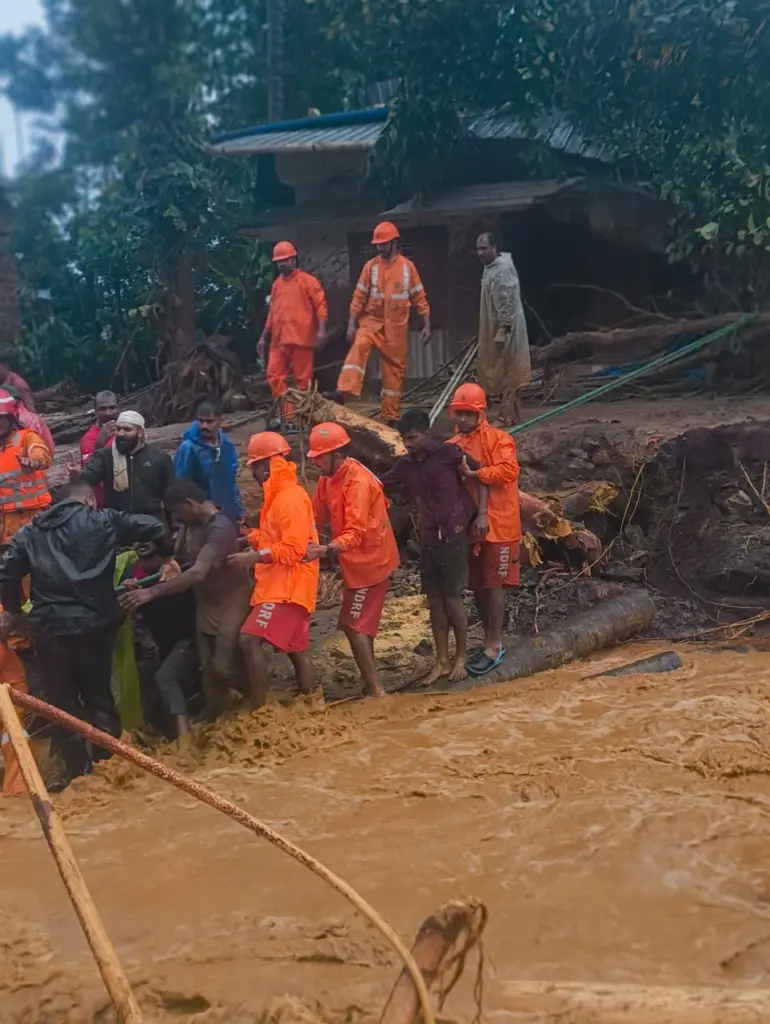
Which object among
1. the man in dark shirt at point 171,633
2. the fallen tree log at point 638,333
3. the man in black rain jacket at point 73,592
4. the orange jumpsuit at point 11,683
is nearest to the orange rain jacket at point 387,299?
the fallen tree log at point 638,333

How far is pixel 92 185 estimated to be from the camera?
18328 mm

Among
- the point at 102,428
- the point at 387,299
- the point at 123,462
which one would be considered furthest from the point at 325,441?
the point at 387,299

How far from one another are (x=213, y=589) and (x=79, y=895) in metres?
3.45

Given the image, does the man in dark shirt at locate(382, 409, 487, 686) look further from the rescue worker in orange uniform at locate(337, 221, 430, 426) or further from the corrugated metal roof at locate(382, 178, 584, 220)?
the corrugated metal roof at locate(382, 178, 584, 220)

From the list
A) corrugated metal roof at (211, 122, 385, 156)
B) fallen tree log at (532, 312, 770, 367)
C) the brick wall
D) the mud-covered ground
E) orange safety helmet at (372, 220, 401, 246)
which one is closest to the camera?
the mud-covered ground

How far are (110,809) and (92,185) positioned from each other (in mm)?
15276

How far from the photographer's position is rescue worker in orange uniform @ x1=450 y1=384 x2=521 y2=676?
264 inches

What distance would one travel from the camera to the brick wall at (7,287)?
1644 cm

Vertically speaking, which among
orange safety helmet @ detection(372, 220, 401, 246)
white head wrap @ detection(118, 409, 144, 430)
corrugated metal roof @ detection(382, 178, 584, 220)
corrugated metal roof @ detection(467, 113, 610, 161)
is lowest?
white head wrap @ detection(118, 409, 144, 430)

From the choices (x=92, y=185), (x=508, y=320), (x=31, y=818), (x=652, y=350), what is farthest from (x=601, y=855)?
(x=92, y=185)

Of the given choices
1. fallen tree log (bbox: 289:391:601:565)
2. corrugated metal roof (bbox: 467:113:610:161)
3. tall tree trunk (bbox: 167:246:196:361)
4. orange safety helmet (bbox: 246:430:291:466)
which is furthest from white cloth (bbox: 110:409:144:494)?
tall tree trunk (bbox: 167:246:196:361)

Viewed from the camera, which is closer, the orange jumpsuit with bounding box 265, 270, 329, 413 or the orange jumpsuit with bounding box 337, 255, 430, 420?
the orange jumpsuit with bounding box 337, 255, 430, 420

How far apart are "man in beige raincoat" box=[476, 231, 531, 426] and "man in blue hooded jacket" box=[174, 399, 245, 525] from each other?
11.1 feet

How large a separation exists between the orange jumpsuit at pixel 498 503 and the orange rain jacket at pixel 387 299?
10.2 ft
